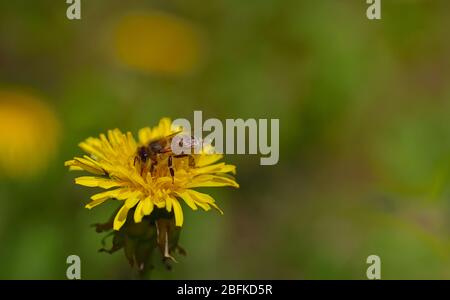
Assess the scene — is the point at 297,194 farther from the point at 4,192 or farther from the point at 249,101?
the point at 4,192

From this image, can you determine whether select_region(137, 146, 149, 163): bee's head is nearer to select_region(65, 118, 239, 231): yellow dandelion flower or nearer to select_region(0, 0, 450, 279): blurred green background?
select_region(65, 118, 239, 231): yellow dandelion flower

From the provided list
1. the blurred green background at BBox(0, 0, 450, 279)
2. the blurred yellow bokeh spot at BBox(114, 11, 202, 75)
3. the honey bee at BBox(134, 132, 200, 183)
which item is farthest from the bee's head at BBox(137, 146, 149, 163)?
the blurred yellow bokeh spot at BBox(114, 11, 202, 75)

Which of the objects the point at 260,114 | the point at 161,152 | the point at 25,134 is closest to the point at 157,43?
the point at 260,114

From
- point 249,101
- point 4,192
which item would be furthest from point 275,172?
point 4,192

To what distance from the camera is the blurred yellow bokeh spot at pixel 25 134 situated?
9.28ft

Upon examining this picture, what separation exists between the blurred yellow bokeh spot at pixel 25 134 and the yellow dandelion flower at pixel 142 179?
999 mm

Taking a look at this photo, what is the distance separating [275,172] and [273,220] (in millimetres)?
282

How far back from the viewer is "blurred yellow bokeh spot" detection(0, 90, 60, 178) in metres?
2.83

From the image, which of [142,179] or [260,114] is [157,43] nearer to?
[260,114]

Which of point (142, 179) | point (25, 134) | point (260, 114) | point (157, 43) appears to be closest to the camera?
point (142, 179)

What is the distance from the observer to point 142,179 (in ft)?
6.05

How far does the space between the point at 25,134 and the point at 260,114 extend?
3.95 feet

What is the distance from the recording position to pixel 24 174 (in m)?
2.82

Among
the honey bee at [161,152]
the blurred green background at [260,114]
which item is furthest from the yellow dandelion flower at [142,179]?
the blurred green background at [260,114]
